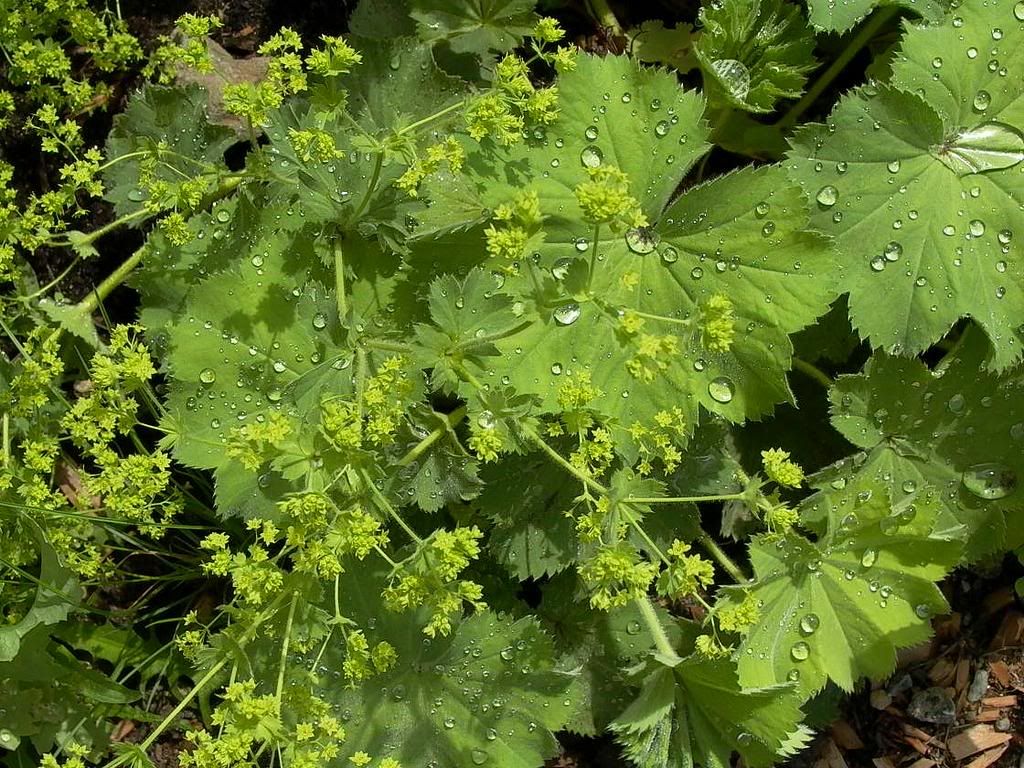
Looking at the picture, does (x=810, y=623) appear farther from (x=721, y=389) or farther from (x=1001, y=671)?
(x=1001, y=671)

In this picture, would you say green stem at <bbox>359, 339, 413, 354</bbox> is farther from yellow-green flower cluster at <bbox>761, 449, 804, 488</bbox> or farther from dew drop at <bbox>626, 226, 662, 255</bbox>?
yellow-green flower cluster at <bbox>761, 449, 804, 488</bbox>

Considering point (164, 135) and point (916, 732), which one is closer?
point (164, 135)

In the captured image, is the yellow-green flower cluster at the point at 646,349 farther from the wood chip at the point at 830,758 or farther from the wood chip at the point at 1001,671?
the wood chip at the point at 1001,671

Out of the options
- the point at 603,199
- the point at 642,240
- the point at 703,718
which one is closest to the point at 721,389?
the point at 642,240

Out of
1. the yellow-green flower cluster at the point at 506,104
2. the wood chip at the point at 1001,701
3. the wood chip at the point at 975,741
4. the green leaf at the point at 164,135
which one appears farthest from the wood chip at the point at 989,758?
the green leaf at the point at 164,135

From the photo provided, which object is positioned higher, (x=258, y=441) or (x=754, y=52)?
(x=754, y=52)

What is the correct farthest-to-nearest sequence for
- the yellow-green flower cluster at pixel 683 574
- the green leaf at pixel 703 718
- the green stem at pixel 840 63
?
the green stem at pixel 840 63 → the green leaf at pixel 703 718 → the yellow-green flower cluster at pixel 683 574

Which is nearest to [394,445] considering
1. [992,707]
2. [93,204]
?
[93,204]

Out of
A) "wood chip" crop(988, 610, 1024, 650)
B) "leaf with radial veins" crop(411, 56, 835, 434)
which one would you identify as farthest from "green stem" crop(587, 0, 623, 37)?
"wood chip" crop(988, 610, 1024, 650)
